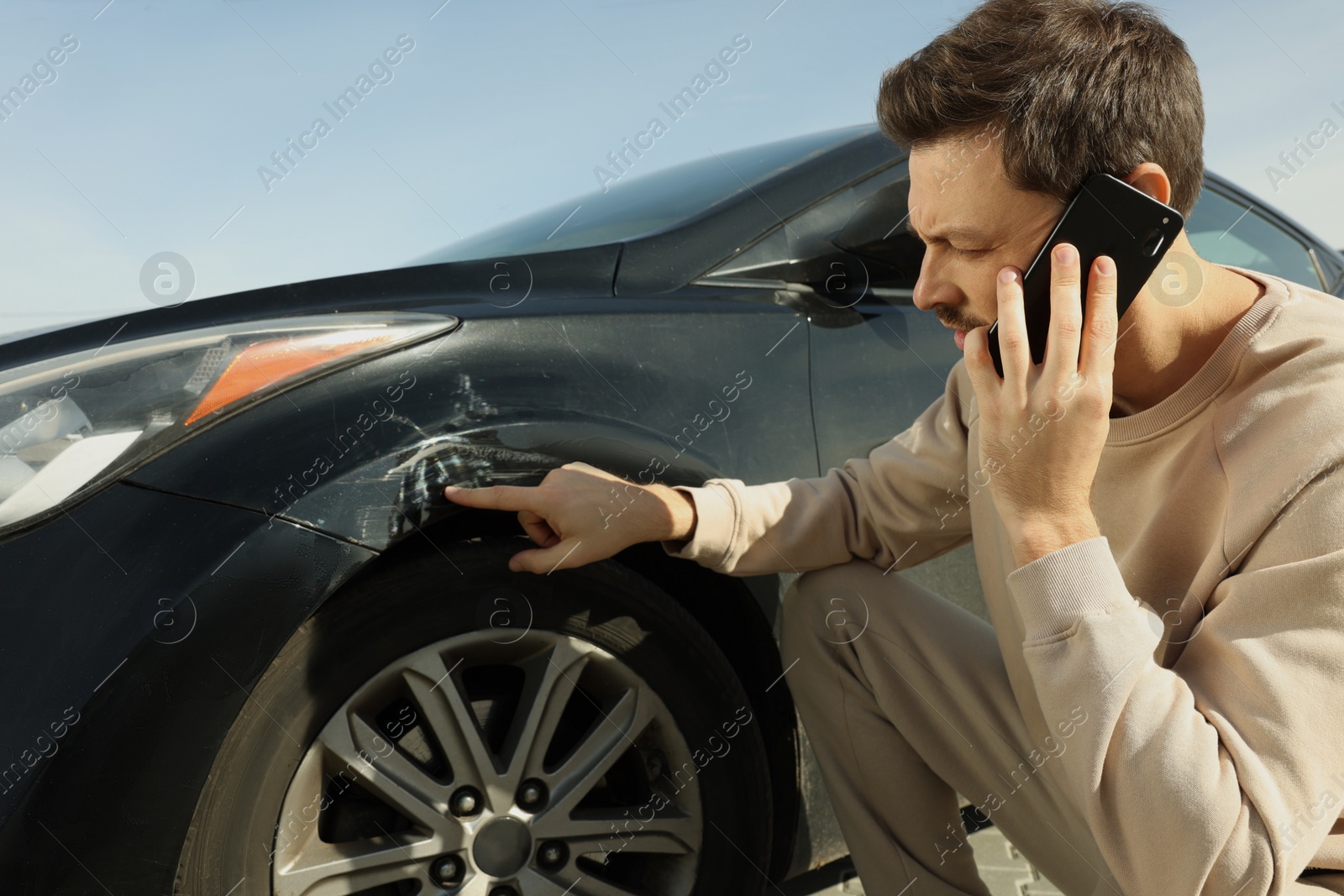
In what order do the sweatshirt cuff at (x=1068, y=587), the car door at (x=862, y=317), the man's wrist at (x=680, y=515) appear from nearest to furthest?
the sweatshirt cuff at (x=1068, y=587) → the man's wrist at (x=680, y=515) → the car door at (x=862, y=317)

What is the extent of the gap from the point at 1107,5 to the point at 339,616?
1492mm

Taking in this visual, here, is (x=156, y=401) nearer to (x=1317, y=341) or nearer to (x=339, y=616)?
(x=339, y=616)

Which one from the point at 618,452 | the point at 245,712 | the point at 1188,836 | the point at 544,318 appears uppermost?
the point at 544,318

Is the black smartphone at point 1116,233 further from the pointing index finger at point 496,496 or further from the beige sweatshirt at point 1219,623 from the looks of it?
the pointing index finger at point 496,496

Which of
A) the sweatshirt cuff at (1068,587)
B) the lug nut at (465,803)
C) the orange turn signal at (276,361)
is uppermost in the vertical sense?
the orange turn signal at (276,361)

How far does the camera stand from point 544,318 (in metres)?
1.69

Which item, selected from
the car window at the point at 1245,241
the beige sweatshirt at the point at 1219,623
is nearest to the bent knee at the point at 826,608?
the beige sweatshirt at the point at 1219,623

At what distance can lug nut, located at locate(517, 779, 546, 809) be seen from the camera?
1558 millimetres

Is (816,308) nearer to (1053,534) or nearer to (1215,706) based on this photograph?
(1053,534)

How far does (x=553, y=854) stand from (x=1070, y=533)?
2.95 feet

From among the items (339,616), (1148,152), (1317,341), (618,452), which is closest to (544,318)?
(618,452)

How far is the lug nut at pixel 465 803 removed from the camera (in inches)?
59.8

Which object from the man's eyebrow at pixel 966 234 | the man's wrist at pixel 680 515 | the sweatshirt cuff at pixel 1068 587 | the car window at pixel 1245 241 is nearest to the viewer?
the sweatshirt cuff at pixel 1068 587

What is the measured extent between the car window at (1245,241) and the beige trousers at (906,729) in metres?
2.02
